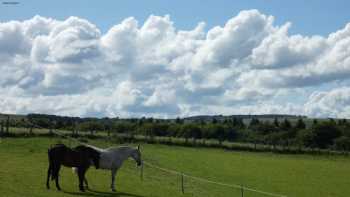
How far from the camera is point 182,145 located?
71.4 metres

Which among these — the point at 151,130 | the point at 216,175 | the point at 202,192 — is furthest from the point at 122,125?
the point at 202,192

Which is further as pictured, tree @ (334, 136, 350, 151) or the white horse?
tree @ (334, 136, 350, 151)

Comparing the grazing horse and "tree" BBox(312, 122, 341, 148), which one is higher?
"tree" BBox(312, 122, 341, 148)

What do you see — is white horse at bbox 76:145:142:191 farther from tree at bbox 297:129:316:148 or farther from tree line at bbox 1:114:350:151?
tree at bbox 297:129:316:148

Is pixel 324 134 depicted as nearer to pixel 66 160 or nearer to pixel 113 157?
pixel 113 157

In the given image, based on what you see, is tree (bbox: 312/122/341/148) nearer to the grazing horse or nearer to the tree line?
the tree line

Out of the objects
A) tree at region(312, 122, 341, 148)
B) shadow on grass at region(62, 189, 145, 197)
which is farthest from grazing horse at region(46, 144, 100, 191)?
tree at region(312, 122, 341, 148)

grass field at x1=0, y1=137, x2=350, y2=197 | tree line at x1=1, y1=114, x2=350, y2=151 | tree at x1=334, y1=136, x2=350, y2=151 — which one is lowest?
grass field at x1=0, y1=137, x2=350, y2=197

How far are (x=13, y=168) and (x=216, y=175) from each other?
628 inches

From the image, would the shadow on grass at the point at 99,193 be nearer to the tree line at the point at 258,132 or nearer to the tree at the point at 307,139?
the tree line at the point at 258,132

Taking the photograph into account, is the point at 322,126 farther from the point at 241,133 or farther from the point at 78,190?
the point at 78,190

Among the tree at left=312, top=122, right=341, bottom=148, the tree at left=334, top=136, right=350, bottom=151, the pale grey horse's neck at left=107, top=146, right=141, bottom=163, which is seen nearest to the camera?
the pale grey horse's neck at left=107, top=146, right=141, bottom=163

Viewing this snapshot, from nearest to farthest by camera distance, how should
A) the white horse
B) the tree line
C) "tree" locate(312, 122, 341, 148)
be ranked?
the white horse → the tree line → "tree" locate(312, 122, 341, 148)

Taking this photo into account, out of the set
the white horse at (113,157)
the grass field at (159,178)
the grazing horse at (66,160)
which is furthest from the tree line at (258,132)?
the grazing horse at (66,160)
